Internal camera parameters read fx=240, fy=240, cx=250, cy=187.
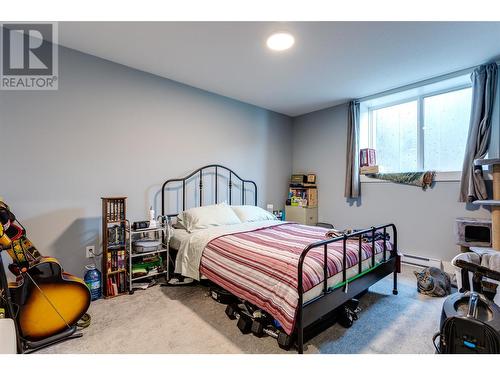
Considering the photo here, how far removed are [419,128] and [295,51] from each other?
226cm

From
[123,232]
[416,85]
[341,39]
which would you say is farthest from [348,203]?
[123,232]

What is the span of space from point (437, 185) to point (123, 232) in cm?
391

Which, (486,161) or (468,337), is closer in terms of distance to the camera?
(468,337)

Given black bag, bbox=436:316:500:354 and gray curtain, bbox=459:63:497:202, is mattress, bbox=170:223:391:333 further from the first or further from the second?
gray curtain, bbox=459:63:497:202

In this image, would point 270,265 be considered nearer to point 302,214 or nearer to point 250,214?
point 250,214

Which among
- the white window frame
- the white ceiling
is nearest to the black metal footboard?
the white window frame

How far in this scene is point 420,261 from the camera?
3.27 meters

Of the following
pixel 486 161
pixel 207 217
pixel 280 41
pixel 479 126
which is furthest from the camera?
pixel 207 217

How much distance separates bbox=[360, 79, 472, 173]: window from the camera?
10.3 ft

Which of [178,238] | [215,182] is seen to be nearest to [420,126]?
[215,182]

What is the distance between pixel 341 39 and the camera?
228 centimetres

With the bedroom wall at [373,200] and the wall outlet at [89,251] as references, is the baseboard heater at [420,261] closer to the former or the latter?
the bedroom wall at [373,200]

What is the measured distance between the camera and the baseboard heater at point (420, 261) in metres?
3.11
